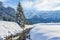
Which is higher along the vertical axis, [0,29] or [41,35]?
[41,35]

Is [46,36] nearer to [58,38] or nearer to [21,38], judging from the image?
[58,38]

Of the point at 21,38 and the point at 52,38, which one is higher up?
the point at 52,38

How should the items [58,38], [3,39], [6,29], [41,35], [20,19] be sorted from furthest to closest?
[20,19], [6,29], [3,39], [41,35], [58,38]

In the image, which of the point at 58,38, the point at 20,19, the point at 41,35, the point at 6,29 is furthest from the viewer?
the point at 20,19

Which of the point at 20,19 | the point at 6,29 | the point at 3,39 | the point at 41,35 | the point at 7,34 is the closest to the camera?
the point at 41,35

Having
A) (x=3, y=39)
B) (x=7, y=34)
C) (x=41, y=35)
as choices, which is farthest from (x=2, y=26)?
(x=41, y=35)

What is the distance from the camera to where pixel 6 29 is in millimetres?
12680

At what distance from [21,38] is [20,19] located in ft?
52.9

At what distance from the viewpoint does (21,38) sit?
1345cm

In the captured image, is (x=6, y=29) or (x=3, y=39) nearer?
(x=3, y=39)

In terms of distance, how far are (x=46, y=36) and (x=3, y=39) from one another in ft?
23.4

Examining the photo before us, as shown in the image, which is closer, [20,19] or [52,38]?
[52,38]

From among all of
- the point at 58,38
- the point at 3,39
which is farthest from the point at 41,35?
the point at 3,39

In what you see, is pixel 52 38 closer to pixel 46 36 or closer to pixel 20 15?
pixel 46 36
